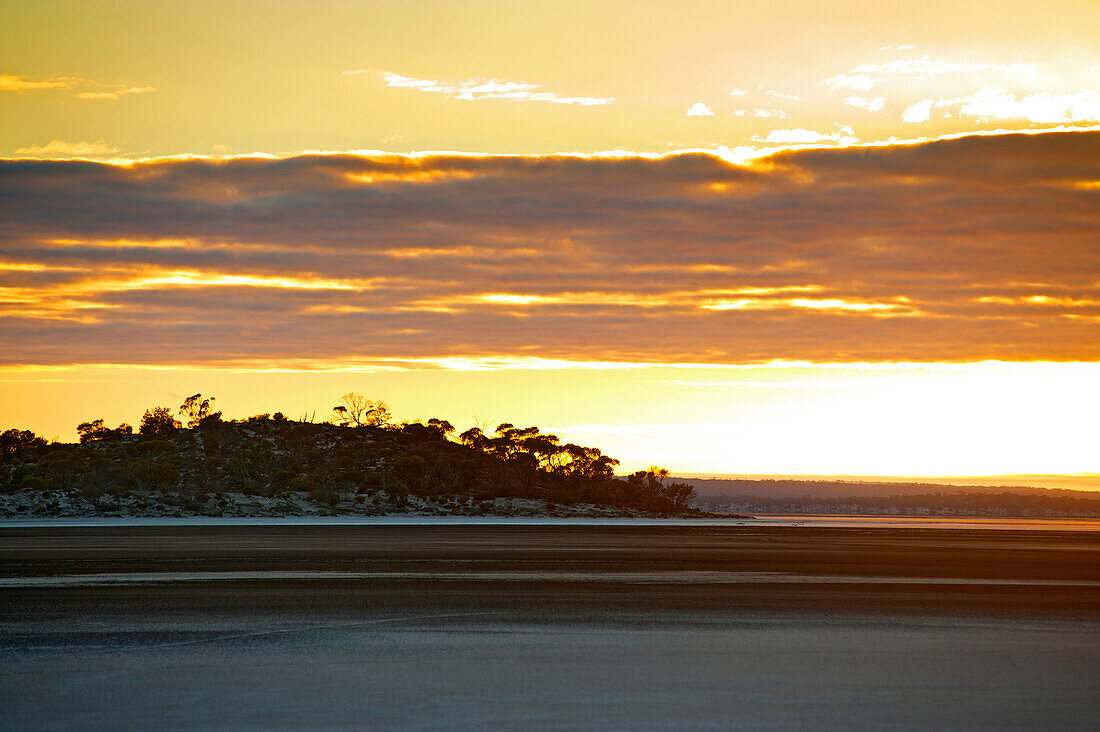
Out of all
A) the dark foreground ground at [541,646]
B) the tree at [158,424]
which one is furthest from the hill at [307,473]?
the dark foreground ground at [541,646]

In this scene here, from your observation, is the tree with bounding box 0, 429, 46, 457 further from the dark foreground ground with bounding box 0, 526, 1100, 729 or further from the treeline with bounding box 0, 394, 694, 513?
the dark foreground ground with bounding box 0, 526, 1100, 729

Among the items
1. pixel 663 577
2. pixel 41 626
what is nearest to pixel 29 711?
pixel 41 626

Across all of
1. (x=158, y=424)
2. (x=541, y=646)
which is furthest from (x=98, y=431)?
(x=541, y=646)

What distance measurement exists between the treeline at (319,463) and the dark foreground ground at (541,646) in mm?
93420

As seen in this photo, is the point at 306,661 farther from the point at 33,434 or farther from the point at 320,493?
the point at 33,434

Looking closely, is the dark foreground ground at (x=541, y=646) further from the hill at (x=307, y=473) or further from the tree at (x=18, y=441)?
the tree at (x=18, y=441)

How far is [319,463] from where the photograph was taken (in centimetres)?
15612

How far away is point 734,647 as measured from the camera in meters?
20.8

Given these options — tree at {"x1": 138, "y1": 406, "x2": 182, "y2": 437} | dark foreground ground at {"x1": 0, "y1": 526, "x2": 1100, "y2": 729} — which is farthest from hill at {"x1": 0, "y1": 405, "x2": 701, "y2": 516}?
dark foreground ground at {"x1": 0, "y1": 526, "x2": 1100, "y2": 729}

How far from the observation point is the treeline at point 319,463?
134 metres

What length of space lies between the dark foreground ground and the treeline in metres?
93.4

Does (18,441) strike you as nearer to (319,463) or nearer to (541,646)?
(319,463)

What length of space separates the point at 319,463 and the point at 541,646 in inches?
5469

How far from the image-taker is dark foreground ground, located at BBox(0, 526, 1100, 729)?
14.9m
